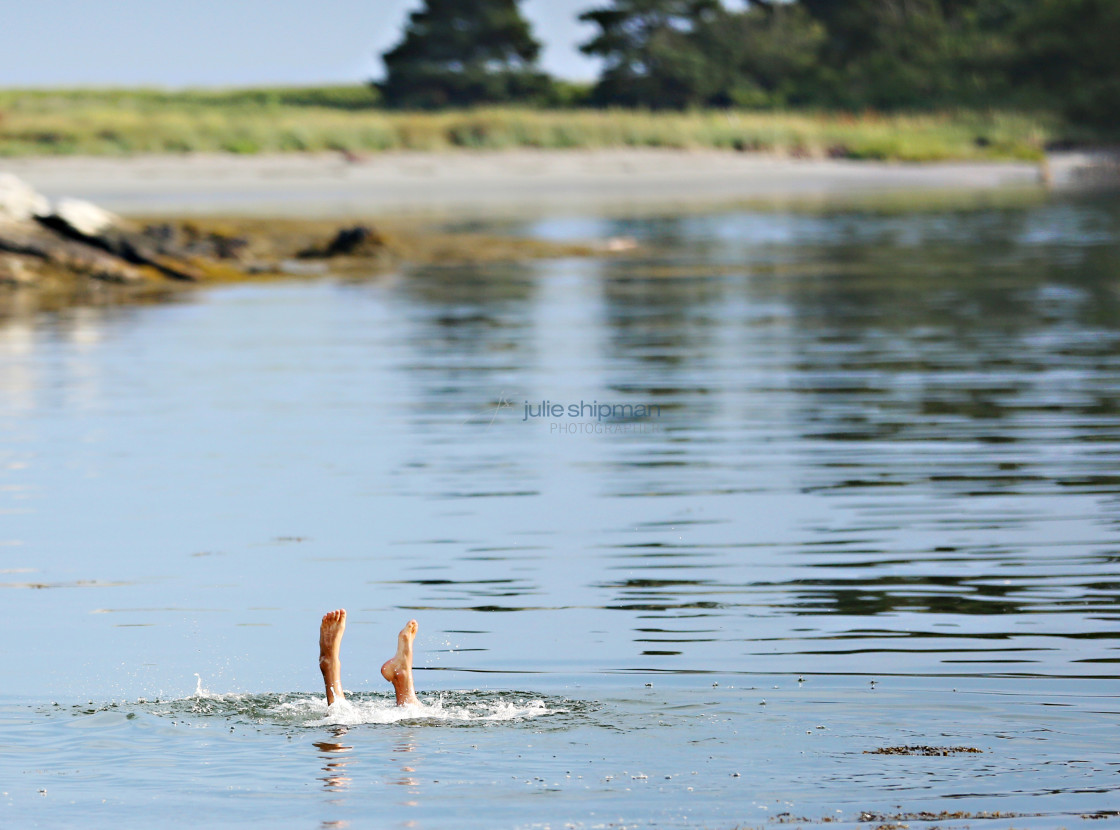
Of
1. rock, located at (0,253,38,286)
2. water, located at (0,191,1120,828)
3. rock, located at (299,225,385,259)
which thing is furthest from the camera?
rock, located at (299,225,385,259)

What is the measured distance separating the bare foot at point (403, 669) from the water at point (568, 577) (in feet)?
0.32

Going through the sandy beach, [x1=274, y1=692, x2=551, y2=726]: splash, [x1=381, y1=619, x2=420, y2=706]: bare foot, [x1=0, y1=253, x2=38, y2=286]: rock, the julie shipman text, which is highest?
the sandy beach

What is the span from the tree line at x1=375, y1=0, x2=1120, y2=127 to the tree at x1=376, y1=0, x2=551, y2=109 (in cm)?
5

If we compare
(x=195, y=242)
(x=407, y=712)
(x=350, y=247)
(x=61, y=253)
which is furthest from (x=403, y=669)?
(x=350, y=247)

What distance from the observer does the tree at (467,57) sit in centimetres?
9294

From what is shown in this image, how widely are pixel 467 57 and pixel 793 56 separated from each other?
666 inches

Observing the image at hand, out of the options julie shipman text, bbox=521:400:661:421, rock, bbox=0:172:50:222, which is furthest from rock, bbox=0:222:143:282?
julie shipman text, bbox=521:400:661:421

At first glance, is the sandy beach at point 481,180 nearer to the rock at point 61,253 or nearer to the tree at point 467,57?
the rock at point 61,253

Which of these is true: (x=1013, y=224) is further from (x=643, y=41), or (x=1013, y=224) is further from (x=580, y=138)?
(x=643, y=41)

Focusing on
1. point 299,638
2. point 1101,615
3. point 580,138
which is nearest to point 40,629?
point 299,638

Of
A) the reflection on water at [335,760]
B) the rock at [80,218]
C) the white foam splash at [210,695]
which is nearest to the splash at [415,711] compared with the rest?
the reflection on water at [335,760]

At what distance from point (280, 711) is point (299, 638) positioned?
1395 mm

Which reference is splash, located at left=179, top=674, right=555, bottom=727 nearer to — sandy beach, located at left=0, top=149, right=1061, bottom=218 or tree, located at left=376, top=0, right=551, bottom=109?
sandy beach, located at left=0, top=149, right=1061, bottom=218

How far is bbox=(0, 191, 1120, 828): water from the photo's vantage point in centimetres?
661
